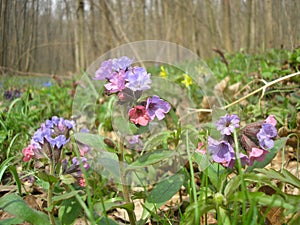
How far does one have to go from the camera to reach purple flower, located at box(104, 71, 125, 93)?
80 centimetres

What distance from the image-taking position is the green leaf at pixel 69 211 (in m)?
0.87

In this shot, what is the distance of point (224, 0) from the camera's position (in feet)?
33.1

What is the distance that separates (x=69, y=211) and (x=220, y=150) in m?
0.39

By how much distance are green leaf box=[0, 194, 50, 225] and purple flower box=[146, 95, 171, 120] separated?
33 cm

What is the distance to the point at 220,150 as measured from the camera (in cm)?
81

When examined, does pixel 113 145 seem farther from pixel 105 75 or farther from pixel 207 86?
pixel 207 86

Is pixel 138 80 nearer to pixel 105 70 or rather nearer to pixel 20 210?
pixel 105 70

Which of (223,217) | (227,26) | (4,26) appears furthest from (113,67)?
(227,26)

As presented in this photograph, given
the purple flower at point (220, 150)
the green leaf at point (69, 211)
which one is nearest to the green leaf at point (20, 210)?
the green leaf at point (69, 211)

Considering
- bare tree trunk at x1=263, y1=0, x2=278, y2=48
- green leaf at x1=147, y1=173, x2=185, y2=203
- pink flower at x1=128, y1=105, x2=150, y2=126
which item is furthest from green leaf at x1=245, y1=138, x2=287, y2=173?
bare tree trunk at x1=263, y1=0, x2=278, y2=48

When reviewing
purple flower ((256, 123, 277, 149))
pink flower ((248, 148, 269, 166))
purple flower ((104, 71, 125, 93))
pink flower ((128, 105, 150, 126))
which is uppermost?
purple flower ((104, 71, 125, 93))

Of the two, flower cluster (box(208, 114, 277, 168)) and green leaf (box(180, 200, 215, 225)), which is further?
flower cluster (box(208, 114, 277, 168))

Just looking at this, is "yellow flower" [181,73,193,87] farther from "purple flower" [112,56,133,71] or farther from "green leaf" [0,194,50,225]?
"green leaf" [0,194,50,225]

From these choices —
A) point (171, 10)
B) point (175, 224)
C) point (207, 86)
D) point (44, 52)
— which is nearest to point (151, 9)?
point (171, 10)
